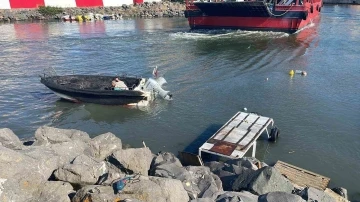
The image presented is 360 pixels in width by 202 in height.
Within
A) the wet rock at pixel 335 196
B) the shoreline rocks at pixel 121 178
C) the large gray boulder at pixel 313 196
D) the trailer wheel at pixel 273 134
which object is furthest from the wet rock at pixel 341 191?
the trailer wheel at pixel 273 134

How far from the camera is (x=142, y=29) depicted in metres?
54.7

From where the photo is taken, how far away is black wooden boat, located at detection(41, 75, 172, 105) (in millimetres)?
19781

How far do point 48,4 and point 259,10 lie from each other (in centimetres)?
4916

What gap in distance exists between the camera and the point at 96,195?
806 cm

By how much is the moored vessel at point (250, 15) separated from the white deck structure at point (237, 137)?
105ft

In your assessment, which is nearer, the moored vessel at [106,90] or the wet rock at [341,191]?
the wet rock at [341,191]

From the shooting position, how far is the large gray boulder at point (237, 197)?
338 inches

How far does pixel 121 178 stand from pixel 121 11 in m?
71.8

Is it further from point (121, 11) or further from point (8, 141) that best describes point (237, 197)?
point (121, 11)

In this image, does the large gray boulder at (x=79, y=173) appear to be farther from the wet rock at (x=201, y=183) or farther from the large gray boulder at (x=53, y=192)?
the wet rock at (x=201, y=183)

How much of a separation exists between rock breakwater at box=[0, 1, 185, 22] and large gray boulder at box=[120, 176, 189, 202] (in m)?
67.0

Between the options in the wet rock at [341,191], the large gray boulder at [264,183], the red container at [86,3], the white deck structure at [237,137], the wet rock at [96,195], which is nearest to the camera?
the wet rock at [96,195]

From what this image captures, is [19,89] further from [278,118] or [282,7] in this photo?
[282,7]

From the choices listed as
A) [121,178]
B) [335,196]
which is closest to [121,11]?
[121,178]
